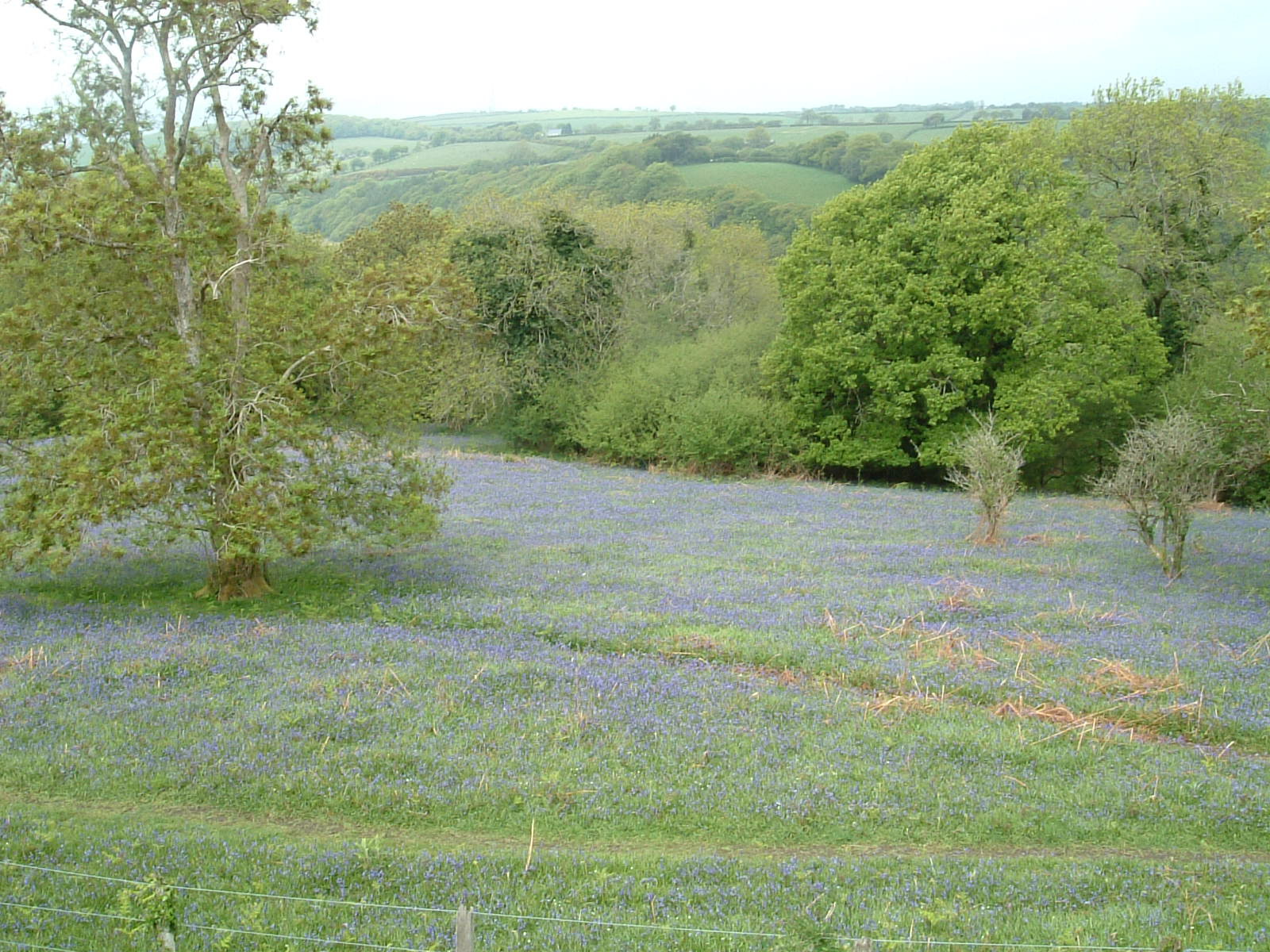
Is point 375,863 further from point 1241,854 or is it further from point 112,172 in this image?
point 112,172

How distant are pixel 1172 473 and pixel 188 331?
59.4 feet

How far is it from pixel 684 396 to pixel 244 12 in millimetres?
28837

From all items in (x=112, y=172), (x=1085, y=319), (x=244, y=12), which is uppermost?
(x=244, y=12)

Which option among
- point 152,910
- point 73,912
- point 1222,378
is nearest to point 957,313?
point 1222,378

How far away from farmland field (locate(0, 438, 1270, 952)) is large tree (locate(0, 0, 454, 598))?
67.8 inches

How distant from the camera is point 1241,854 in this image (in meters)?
8.66

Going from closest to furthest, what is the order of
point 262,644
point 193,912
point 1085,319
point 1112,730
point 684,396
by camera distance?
point 193,912 < point 1112,730 < point 262,644 < point 1085,319 < point 684,396

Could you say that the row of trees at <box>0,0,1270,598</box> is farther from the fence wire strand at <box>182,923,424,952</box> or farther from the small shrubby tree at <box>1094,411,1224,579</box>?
the fence wire strand at <box>182,923,424,952</box>

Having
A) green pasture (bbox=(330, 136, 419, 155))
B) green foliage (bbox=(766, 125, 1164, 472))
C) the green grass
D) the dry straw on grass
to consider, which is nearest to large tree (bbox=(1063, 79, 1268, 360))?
green foliage (bbox=(766, 125, 1164, 472))

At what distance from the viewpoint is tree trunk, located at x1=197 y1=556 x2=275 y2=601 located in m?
16.2

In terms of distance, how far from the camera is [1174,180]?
4091 cm

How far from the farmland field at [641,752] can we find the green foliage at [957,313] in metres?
18.9

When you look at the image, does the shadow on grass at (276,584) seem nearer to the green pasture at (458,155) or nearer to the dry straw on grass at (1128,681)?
the dry straw on grass at (1128,681)

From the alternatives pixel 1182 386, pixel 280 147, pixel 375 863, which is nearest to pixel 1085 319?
pixel 1182 386
